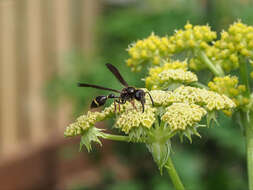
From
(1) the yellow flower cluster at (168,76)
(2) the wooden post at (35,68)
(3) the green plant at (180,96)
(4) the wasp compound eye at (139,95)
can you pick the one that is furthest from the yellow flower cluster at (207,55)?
(2) the wooden post at (35,68)

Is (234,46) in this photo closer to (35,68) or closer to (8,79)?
(8,79)

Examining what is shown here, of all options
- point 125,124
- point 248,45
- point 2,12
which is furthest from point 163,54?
point 2,12

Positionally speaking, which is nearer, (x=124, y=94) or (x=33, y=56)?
(x=124, y=94)

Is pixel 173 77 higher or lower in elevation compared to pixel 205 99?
higher

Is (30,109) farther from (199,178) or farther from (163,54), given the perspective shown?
(163,54)

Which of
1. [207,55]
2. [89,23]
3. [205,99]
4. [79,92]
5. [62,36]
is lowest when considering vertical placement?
[205,99]

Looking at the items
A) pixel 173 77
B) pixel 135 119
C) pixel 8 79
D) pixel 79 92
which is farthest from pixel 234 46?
pixel 8 79
